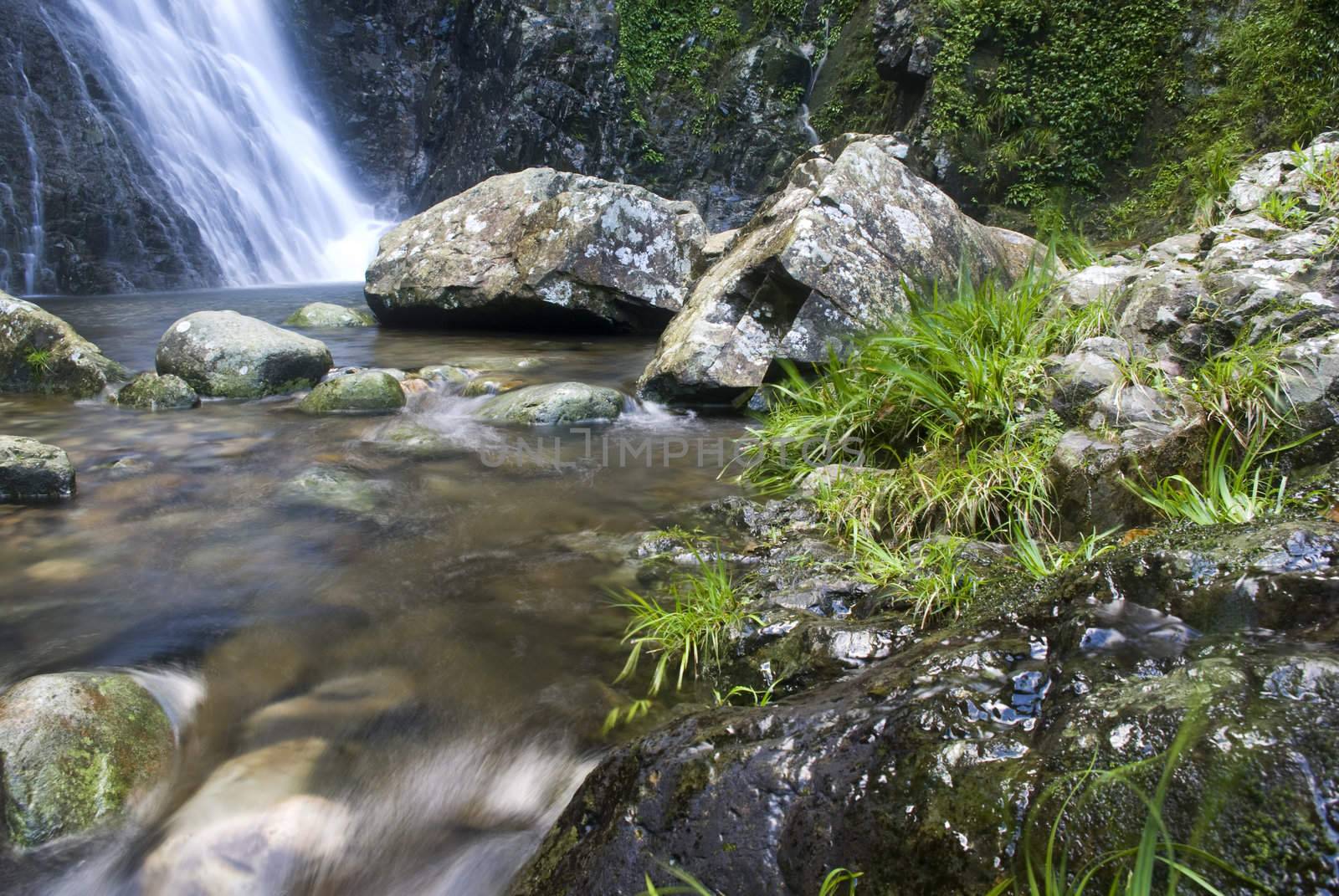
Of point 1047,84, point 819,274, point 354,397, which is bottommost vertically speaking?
point 354,397

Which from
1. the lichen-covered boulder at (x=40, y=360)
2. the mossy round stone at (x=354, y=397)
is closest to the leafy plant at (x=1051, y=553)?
the mossy round stone at (x=354, y=397)

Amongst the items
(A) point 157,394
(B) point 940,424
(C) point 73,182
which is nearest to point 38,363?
(A) point 157,394

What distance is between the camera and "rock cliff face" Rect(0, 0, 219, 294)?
41.3 ft

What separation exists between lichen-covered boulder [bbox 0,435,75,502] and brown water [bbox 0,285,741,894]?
0.14 m

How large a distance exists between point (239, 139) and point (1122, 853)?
742 inches

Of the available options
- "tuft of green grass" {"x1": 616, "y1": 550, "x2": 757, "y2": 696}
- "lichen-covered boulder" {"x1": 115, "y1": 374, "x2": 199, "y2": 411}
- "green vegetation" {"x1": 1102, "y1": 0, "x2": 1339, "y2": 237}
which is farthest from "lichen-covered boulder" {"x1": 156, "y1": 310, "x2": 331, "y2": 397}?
"green vegetation" {"x1": 1102, "y1": 0, "x2": 1339, "y2": 237}

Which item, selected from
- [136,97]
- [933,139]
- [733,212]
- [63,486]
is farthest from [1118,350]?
[136,97]

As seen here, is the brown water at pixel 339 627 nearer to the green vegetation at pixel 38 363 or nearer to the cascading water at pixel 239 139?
the green vegetation at pixel 38 363

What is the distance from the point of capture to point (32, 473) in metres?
3.97

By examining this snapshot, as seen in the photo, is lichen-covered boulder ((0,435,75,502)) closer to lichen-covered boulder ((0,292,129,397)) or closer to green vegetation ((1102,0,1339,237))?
lichen-covered boulder ((0,292,129,397))

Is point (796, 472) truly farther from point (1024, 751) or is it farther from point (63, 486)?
point (63, 486)

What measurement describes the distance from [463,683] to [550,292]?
6.50 metres

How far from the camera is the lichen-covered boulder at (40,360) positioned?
6.27 metres

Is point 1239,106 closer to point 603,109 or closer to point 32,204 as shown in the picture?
point 603,109
